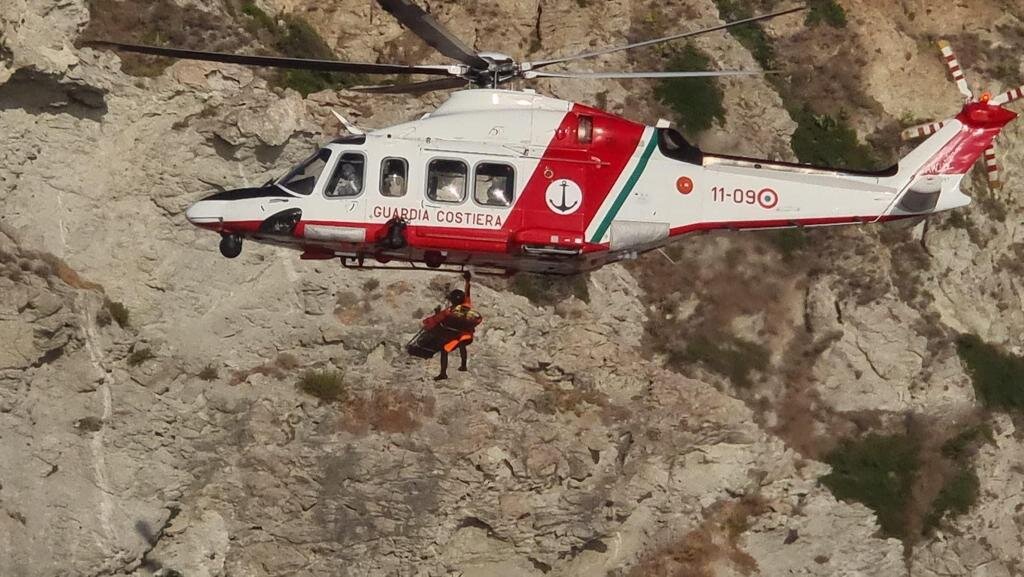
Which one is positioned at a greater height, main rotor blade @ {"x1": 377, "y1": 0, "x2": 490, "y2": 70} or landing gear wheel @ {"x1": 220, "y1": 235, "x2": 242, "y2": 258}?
main rotor blade @ {"x1": 377, "y1": 0, "x2": 490, "y2": 70}

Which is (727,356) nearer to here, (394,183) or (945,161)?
(945,161)

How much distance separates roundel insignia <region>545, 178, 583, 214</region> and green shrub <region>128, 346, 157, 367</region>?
1024 centimetres

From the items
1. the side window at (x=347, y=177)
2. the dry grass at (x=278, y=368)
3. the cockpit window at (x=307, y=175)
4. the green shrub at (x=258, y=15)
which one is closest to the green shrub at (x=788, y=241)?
the dry grass at (x=278, y=368)

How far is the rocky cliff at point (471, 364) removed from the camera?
20797mm

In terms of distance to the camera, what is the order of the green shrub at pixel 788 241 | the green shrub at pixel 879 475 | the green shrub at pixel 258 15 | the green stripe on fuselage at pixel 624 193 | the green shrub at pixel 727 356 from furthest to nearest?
the green shrub at pixel 788 241, the green shrub at pixel 879 475, the green shrub at pixel 727 356, the green shrub at pixel 258 15, the green stripe on fuselage at pixel 624 193

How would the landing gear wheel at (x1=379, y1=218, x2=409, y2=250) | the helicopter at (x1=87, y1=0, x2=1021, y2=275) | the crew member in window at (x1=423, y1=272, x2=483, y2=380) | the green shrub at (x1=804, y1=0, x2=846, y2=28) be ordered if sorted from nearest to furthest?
1. the landing gear wheel at (x1=379, y1=218, x2=409, y2=250)
2. the helicopter at (x1=87, y1=0, x2=1021, y2=275)
3. the crew member in window at (x1=423, y1=272, x2=483, y2=380)
4. the green shrub at (x1=804, y1=0, x2=846, y2=28)

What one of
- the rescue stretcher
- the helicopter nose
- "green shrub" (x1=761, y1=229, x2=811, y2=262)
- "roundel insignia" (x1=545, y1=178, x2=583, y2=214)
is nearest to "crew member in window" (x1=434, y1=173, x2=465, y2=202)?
"roundel insignia" (x1=545, y1=178, x2=583, y2=214)

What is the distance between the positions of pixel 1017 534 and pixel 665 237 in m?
16.6

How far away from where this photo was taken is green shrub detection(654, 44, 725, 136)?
26.9m

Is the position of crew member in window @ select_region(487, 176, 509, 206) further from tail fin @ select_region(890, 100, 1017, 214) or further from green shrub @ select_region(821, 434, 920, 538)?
green shrub @ select_region(821, 434, 920, 538)

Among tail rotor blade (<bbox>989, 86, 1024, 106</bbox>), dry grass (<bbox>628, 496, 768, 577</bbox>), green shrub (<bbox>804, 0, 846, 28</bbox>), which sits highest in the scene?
green shrub (<bbox>804, 0, 846, 28</bbox>)

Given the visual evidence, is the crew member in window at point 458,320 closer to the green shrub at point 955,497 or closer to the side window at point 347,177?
the side window at point 347,177

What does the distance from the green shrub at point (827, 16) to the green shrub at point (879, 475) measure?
36.7 ft

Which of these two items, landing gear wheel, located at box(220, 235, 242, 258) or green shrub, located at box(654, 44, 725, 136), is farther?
green shrub, located at box(654, 44, 725, 136)
